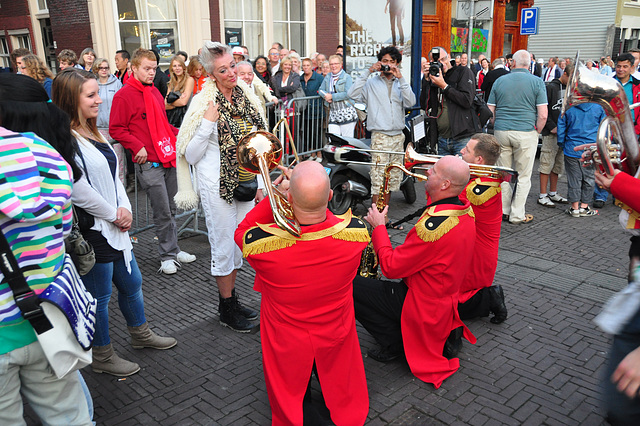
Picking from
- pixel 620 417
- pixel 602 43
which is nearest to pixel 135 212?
pixel 620 417

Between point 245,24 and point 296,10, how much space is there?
70.3 inches

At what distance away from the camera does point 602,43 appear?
26438 mm

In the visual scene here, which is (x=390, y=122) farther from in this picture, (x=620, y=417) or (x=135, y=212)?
(x=620, y=417)

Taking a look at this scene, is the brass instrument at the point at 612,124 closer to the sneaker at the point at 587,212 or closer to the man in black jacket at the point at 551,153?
the sneaker at the point at 587,212

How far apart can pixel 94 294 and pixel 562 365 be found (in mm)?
3282

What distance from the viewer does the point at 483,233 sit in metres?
4.26

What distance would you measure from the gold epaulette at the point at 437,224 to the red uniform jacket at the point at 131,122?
3.04 m

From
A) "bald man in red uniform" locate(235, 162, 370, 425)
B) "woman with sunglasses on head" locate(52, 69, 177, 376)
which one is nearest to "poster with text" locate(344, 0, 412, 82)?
"woman with sunglasses on head" locate(52, 69, 177, 376)

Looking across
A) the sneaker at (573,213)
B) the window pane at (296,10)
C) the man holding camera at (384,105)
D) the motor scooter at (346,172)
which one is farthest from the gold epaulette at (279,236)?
the window pane at (296,10)

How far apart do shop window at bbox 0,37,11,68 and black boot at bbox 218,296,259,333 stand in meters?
14.7

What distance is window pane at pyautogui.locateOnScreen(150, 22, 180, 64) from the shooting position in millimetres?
11898

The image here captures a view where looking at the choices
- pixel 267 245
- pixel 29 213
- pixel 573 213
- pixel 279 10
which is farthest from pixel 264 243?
pixel 279 10

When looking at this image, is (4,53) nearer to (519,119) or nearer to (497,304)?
(519,119)

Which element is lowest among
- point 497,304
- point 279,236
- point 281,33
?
point 497,304
